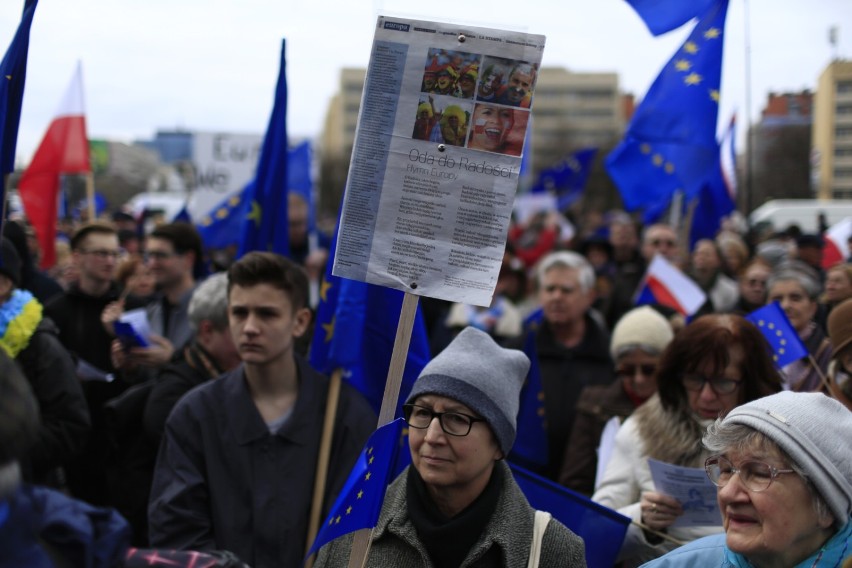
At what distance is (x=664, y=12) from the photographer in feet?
15.6

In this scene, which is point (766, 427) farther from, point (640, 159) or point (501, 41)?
point (640, 159)

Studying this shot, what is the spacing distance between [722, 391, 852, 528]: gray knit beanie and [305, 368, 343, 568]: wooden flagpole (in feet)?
5.34

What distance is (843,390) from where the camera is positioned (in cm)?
356

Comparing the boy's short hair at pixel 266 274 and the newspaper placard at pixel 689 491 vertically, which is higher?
the boy's short hair at pixel 266 274

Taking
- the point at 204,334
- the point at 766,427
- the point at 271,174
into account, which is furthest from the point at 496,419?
the point at 271,174

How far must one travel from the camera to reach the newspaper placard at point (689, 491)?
3.27 metres

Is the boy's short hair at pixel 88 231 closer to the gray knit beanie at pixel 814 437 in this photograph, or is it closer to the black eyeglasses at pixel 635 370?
the black eyeglasses at pixel 635 370

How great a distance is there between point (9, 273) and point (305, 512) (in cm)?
193

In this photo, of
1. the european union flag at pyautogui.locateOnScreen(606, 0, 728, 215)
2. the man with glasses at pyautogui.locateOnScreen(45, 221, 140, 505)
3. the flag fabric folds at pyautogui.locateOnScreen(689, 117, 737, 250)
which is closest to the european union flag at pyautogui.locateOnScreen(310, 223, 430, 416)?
the man with glasses at pyautogui.locateOnScreen(45, 221, 140, 505)

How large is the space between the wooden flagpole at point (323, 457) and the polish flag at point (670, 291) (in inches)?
139

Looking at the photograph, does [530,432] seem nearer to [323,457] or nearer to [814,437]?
[323,457]

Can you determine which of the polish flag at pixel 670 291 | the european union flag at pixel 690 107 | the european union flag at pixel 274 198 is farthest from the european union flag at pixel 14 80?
the polish flag at pixel 670 291

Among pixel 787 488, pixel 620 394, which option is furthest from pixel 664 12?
pixel 787 488

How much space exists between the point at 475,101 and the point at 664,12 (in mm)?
2386
